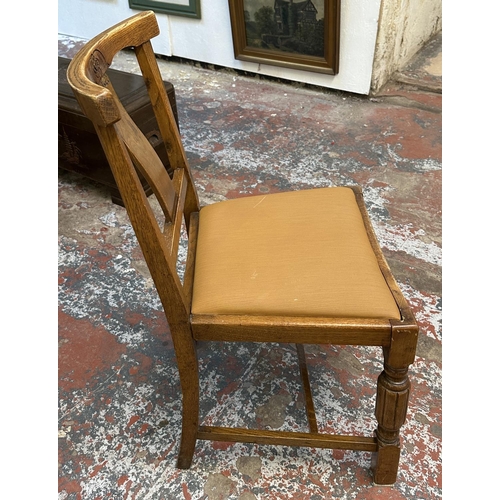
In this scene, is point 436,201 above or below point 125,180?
below

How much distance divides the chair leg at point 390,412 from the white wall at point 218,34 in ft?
8.76

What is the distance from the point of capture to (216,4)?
375cm

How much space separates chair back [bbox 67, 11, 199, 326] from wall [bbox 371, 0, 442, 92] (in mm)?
2335

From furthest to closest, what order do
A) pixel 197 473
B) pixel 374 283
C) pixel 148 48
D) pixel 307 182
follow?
pixel 307 182
pixel 197 473
pixel 148 48
pixel 374 283

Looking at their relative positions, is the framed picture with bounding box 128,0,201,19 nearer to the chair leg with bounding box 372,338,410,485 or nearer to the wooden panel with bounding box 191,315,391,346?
the wooden panel with bounding box 191,315,391,346

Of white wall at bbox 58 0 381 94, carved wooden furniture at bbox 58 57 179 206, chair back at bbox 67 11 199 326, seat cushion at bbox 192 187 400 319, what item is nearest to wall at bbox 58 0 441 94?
white wall at bbox 58 0 381 94

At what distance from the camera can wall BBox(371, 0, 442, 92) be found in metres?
3.32

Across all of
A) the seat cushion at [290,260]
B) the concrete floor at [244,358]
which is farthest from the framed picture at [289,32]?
the seat cushion at [290,260]

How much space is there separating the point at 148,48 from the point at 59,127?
4.62 ft

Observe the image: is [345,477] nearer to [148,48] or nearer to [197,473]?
[197,473]

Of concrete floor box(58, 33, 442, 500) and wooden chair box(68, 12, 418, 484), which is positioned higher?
wooden chair box(68, 12, 418, 484)

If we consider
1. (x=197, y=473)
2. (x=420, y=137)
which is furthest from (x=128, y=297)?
(x=420, y=137)

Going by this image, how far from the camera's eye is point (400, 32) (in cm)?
356

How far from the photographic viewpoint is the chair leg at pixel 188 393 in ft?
4.07
